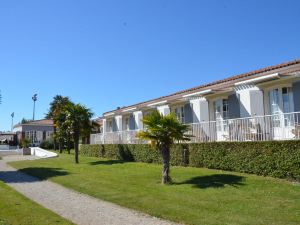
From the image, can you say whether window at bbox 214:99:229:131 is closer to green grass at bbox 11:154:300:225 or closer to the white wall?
the white wall

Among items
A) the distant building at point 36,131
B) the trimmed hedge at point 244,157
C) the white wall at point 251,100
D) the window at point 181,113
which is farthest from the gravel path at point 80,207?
the distant building at point 36,131

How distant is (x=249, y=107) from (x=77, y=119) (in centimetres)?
1294

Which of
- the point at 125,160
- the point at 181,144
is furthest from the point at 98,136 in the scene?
the point at 181,144

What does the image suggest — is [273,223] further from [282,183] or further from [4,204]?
[4,204]

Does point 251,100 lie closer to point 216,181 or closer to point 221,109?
point 221,109

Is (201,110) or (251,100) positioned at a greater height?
(251,100)

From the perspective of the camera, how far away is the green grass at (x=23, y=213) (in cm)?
892

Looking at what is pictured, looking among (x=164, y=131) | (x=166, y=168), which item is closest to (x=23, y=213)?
(x=166, y=168)

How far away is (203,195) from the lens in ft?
39.1

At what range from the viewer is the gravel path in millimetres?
9281

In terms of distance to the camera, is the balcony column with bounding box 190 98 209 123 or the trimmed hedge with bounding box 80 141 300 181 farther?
the balcony column with bounding box 190 98 209 123

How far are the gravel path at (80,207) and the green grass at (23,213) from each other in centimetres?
37

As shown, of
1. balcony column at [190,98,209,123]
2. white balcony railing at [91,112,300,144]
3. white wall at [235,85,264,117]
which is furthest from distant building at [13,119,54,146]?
white wall at [235,85,264,117]

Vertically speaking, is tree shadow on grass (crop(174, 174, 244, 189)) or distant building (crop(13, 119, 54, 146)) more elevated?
distant building (crop(13, 119, 54, 146))
